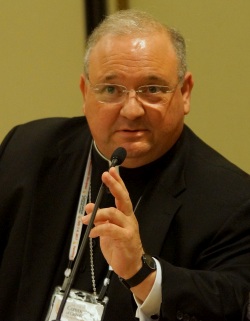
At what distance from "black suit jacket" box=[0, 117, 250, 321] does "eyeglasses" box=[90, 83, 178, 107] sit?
0.19 metres

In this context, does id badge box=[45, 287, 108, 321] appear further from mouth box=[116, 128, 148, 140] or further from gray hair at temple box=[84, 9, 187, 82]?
gray hair at temple box=[84, 9, 187, 82]

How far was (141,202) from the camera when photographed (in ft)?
7.74

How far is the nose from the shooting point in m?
2.22

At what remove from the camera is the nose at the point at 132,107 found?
2225mm

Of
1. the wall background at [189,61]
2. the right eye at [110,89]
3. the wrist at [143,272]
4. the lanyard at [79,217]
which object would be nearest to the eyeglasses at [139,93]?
the right eye at [110,89]

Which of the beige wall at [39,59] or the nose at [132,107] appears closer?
the nose at [132,107]

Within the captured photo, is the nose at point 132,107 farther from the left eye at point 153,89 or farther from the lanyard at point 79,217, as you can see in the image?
the lanyard at point 79,217

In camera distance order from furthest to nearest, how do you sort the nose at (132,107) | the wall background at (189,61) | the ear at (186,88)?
1. the wall background at (189,61)
2. the ear at (186,88)
3. the nose at (132,107)

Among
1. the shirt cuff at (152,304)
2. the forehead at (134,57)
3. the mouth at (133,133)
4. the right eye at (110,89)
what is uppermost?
the forehead at (134,57)

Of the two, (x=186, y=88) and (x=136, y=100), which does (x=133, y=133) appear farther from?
(x=186, y=88)

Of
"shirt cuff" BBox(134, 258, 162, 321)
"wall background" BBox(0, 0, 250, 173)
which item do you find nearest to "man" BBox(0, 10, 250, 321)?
"shirt cuff" BBox(134, 258, 162, 321)

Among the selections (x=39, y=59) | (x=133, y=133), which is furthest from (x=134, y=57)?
(x=39, y=59)

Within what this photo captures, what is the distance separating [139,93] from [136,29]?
0.62 feet

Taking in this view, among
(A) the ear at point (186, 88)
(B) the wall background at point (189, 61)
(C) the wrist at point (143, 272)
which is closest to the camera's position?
(C) the wrist at point (143, 272)
